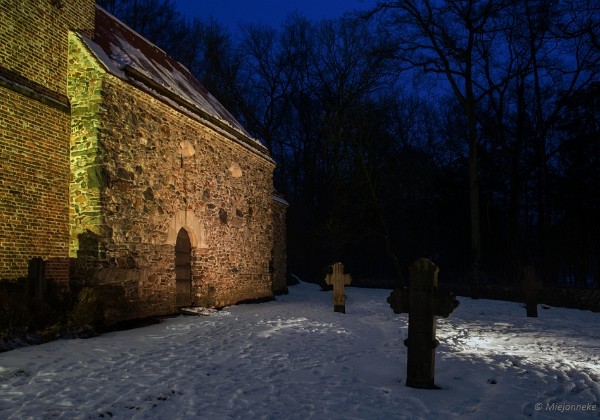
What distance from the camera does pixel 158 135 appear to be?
11.1m

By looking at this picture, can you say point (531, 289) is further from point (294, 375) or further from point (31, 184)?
point (31, 184)

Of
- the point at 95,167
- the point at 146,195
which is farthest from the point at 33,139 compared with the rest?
the point at 146,195

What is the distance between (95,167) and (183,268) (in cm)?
401

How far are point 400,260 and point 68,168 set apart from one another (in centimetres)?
2365

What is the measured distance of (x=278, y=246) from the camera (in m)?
22.1

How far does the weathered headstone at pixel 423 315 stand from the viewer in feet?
17.0

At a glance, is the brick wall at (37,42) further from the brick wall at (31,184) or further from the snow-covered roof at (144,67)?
the snow-covered roof at (144,67)

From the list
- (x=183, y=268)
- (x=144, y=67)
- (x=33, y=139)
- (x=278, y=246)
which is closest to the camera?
(x=33, y=139)

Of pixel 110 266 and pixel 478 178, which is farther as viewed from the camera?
pixel 478 178

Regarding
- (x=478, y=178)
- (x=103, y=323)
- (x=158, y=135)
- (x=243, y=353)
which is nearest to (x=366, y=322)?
(x=243, y=353)

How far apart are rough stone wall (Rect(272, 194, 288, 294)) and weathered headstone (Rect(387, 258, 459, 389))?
16.3 meters

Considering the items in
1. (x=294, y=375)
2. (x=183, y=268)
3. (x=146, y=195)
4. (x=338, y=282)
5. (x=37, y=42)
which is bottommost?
(x=294, y=375)

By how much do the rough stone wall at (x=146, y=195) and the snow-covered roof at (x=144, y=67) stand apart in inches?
11.4

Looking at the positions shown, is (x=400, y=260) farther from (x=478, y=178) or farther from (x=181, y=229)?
(x=181, y=229)
